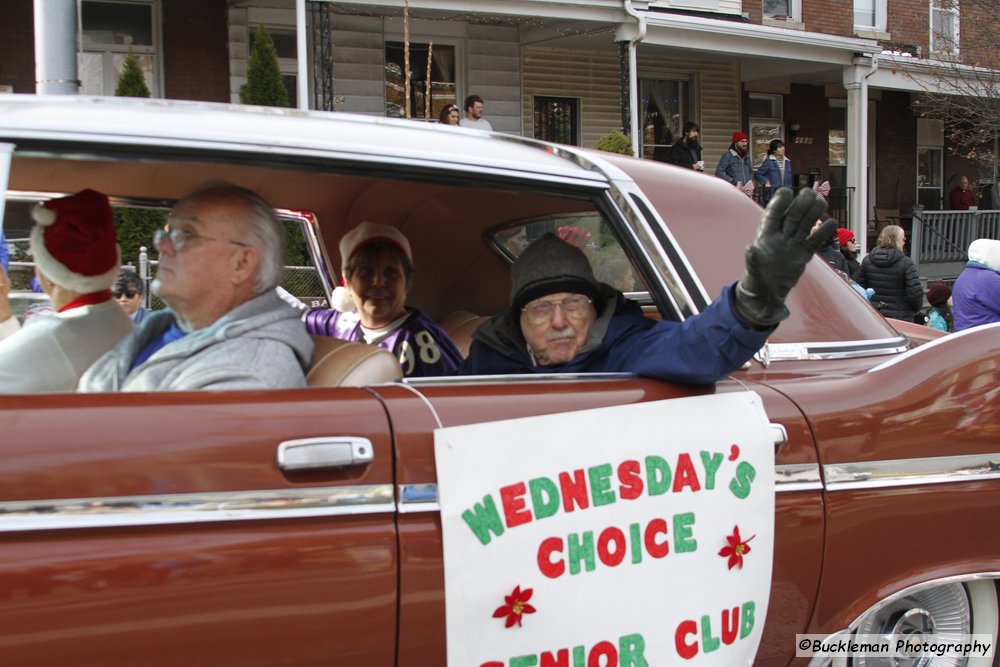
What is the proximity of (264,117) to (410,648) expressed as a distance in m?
1.23

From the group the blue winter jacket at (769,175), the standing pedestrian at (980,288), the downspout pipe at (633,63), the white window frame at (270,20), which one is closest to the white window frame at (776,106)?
the blue winter jacket at (769,175)

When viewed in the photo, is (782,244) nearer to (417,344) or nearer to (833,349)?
(833,349)

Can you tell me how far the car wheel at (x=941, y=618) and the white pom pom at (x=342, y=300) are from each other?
240 cm

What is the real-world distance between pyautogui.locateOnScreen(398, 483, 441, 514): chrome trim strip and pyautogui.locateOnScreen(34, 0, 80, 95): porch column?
430 centimetres

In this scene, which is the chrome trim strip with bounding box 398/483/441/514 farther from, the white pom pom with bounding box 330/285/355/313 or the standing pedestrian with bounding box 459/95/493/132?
the standing pedestrian with bounding box 459/95/493/132

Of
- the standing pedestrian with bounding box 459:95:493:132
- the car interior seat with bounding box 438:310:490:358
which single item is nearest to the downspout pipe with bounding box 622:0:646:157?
the standing pedestrian with bounding box 459:95:493:132

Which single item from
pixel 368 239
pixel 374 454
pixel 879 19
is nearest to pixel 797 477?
pixel 374 454

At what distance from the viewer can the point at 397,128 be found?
99.0 inches

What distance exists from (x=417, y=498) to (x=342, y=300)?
233cm

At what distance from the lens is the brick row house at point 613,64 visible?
41.9ft

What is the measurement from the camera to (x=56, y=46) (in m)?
5.38

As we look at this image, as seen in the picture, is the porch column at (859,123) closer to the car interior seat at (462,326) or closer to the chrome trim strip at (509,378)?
the car interior seat at (462,326)

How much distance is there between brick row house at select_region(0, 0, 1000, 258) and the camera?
12.8 meters

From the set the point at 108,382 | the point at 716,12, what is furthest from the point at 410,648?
the point at 716,12
